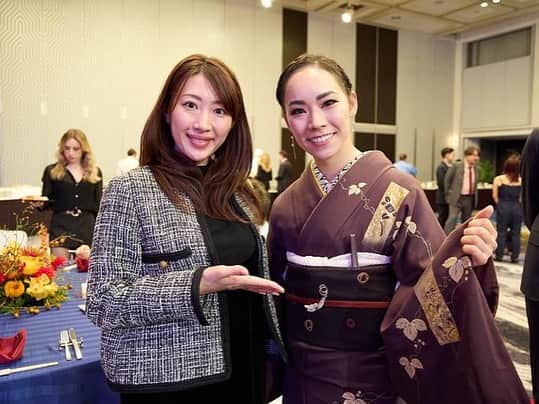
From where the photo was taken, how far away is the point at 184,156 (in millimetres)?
1132

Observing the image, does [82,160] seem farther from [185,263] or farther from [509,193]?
[509,193]

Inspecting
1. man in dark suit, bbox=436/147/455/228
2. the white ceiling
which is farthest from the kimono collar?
the white ceiling

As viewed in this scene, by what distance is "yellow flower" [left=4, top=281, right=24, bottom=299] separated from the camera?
1.72 m

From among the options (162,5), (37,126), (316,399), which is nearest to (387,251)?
(316,399)

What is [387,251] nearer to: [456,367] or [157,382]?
[456,367]

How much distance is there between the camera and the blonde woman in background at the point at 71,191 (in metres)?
3.40

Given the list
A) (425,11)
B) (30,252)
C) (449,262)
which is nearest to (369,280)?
(449,262)

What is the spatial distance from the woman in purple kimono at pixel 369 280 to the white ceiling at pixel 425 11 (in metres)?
8.27

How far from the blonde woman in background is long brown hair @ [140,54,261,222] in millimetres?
2543

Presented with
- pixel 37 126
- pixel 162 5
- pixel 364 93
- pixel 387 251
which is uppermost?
pixel 162 5

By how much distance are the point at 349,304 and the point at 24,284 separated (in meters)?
1.31

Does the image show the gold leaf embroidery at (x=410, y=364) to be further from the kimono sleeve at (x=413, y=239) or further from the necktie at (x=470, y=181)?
the necktie at (x=470, y=181)

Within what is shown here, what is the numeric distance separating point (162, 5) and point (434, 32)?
6.44 meters

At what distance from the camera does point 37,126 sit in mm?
7137
